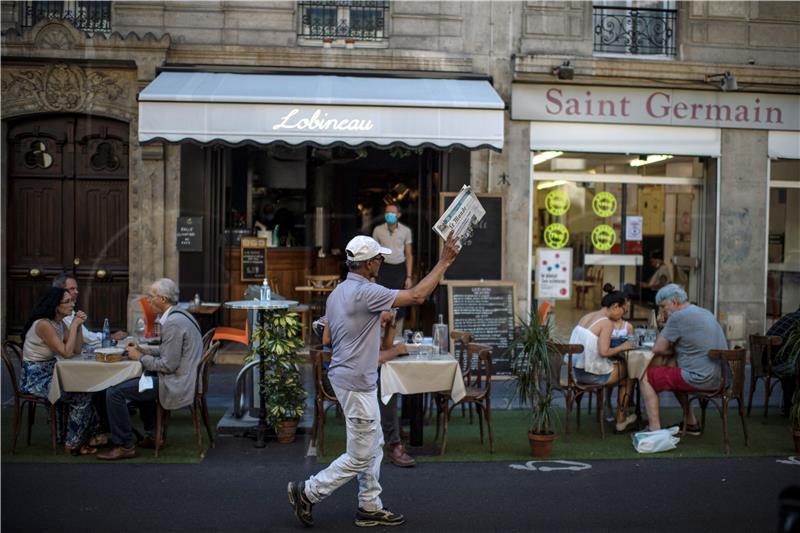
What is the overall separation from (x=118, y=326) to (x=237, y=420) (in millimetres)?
4735

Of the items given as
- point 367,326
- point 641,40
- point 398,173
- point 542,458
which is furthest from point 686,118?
point 367,326

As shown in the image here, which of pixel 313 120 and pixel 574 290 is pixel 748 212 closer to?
pixel 574 290

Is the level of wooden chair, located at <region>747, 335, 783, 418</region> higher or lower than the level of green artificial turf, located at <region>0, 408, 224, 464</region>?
higher

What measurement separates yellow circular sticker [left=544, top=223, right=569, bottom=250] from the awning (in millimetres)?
Answer: 2414

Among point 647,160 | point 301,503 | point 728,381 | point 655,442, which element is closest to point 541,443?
point 655,442

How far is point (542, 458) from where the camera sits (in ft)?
25.3

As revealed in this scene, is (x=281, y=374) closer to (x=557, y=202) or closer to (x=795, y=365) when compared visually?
(x=795, y=365)

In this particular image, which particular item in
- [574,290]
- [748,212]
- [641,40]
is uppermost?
[641,40]

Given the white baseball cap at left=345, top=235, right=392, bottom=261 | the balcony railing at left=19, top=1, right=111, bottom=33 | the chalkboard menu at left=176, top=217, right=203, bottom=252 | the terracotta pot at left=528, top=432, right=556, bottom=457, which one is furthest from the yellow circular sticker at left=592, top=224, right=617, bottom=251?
the white baseball cap at left=345, top=235, right=392, bottom=261

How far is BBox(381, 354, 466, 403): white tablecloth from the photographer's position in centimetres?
735

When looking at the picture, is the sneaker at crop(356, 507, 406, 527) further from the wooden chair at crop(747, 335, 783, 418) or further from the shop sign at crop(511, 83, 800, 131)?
the shop sign at crop(511, 83, 800, 131)

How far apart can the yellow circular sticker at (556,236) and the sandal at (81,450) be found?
757cm

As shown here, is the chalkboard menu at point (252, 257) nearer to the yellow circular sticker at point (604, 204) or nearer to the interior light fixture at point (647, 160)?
the yellow circular sticker at point (604, 204)

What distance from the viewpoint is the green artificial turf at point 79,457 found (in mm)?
7457
